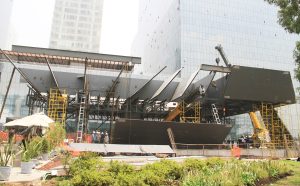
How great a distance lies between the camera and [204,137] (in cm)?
2855

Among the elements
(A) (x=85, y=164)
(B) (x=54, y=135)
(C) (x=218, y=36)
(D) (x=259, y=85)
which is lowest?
(A) (x=85, y=164)

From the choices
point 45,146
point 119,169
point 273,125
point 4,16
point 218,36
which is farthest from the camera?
point 218,36

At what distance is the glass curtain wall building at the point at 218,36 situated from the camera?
261 feet

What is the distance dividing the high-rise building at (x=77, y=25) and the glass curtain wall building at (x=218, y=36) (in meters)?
35.1

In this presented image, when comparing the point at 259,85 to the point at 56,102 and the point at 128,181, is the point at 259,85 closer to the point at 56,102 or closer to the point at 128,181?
the point at 56,102

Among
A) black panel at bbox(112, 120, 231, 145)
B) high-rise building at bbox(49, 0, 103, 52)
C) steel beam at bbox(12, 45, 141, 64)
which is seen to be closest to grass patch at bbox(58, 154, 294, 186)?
black panel at bbox(112, 120, 231, 145)

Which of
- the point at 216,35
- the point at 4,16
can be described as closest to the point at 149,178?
the point at 4,16

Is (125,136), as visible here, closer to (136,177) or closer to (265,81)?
(265,81)

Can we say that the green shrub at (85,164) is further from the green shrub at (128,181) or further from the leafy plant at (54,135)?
the leafy plant at (54,135)

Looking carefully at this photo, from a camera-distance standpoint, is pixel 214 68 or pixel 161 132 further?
pixel 214 68

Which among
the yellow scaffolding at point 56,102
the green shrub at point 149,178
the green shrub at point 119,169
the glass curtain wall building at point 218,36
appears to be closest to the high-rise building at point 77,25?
the glass curtain wall building at point 218,36

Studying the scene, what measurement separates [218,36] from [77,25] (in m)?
69.7

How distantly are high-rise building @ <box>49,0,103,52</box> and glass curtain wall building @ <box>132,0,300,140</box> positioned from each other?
35093mm

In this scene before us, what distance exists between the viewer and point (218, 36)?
84.6 meters
